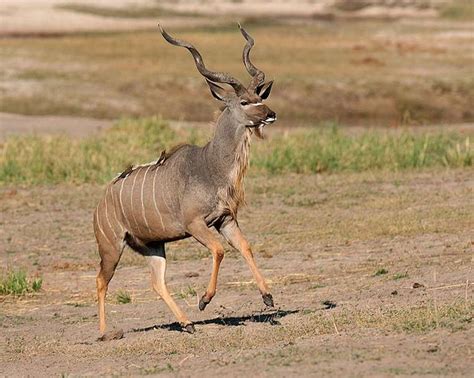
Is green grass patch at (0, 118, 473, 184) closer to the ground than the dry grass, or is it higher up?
higher up

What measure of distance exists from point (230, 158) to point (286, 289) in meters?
2.02

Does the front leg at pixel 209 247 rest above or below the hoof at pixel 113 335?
above

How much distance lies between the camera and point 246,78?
3066cm

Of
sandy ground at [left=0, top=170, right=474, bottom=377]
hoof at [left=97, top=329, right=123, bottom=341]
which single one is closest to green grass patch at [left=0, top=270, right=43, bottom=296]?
sandy ground at [left=0, top=170, right=474, bottom=377]

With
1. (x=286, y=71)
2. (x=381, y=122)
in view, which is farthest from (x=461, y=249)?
(x=286, y=71)

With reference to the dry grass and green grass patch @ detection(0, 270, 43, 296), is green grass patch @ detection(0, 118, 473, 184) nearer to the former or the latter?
the dry grass

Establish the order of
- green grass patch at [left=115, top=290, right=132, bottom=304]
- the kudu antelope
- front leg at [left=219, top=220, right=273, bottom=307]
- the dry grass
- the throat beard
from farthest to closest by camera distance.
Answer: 1. the dry grass
2. green grass patch at [left=115, top=290, right=132, bottom=304]
3. the throat beard
4. the kudu antelope
5. front leg at [left=219, top=220, right=273, bottom=307]

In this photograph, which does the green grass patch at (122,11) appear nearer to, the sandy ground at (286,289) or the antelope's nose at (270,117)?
the sandy ground at (286,289)

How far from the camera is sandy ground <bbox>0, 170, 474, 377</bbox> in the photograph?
8000mm

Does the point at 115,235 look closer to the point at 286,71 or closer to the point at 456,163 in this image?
the point at 456,163

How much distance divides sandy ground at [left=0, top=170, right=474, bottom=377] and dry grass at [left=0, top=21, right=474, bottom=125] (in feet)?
28.6

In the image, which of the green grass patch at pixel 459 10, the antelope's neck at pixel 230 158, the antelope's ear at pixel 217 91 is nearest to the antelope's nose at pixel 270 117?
Result: the antelope's neck at pixel 230 158

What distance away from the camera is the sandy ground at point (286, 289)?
8000mm

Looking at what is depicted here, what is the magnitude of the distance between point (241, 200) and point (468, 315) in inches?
76.3
